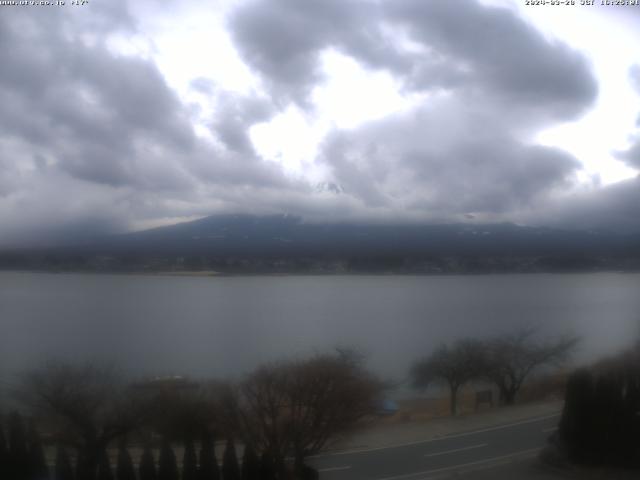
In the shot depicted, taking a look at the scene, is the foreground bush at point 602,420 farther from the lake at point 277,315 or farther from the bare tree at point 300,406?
the lake at point 277,315

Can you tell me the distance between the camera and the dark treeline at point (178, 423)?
19.2 feet

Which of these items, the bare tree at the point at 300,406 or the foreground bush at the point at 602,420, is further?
the foreground bush at the point at 602,420

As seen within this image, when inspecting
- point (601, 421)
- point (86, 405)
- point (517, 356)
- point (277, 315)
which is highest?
point (277, 315)

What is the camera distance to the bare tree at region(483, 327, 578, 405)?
1012 cm

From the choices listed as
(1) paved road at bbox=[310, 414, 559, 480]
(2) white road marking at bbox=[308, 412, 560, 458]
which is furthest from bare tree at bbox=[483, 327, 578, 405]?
(1) paved road at bbox=[310, 414, 559, 480]

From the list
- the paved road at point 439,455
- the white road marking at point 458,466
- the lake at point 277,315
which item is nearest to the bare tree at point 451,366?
the lake at point 277,315

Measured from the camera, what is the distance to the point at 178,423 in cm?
639

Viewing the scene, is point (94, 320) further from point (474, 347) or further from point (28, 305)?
point (474, 347)

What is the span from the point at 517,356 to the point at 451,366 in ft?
→ 4.11

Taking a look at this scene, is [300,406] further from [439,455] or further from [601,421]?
[601,421]

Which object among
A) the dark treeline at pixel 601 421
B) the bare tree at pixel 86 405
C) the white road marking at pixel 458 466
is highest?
the bare tree at pixel 86 405

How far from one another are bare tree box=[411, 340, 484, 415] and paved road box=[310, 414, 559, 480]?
2461mm

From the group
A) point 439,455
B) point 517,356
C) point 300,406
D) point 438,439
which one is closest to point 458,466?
point 439,455

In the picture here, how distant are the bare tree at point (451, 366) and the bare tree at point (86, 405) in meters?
5.74
